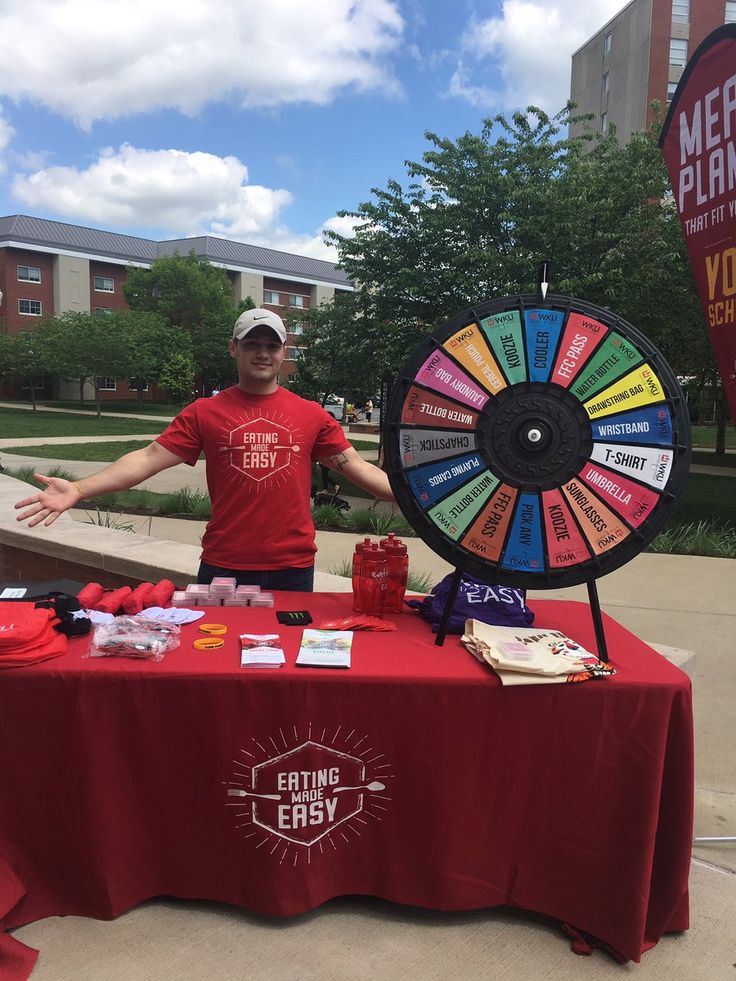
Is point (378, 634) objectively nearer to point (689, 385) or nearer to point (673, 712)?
point (673, 712)

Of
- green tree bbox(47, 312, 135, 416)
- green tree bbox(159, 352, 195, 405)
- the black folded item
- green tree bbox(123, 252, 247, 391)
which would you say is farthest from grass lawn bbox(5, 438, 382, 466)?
green tree bbox(123, 252, 247, 391)

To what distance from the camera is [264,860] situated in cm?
220

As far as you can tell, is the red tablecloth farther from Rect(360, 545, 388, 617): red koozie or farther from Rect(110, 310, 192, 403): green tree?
Rect(110, 310, 192, 403): green tree

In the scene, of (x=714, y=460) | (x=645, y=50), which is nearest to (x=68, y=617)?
(x=714, y=460)

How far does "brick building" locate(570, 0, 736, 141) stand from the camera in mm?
44031

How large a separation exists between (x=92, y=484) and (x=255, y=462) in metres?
0.60

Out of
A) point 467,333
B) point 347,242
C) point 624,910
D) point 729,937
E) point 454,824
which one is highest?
point 347,242

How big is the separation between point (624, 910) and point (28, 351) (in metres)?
44.2

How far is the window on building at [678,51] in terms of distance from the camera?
1747 inches

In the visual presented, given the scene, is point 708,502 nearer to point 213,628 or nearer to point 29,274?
point 213,628

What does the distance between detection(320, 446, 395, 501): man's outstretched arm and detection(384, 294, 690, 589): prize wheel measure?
51cm

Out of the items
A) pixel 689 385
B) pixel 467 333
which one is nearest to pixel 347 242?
pixel 689 385

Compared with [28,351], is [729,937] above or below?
below

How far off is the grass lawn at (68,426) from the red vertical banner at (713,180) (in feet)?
72.8
